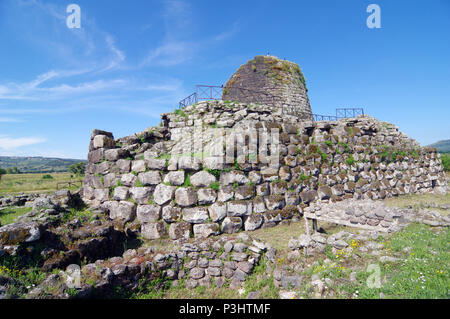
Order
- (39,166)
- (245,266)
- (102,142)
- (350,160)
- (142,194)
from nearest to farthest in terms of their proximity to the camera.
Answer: (245,266)
(142,194)
(102,142)
(350,160)
(39,166)

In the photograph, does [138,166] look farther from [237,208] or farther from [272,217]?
[272,217]

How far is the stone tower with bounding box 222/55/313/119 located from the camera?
15.3m

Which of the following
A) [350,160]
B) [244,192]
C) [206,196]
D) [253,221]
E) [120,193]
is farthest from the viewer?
[350,160]

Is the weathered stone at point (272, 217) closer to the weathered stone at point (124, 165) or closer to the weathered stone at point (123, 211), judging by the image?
the weathered stone at point (123, 211)

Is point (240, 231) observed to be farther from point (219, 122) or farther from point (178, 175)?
point (219, 122)

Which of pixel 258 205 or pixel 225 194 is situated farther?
pixel 258 205

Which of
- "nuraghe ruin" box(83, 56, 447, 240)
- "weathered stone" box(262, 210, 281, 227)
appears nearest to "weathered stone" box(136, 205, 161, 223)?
"nuraghe ruin" box(83, 56, 447, 240)

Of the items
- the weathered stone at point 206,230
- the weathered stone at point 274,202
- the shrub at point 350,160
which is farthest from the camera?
the shrub at point 350,160

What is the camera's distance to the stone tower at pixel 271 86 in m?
15.3

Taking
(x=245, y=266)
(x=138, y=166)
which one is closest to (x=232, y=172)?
(x=245, y=266)

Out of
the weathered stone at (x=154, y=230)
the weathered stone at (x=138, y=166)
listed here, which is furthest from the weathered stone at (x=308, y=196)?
the weathered stone at (x=138, y=166)

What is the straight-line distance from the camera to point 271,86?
15.4 metres
